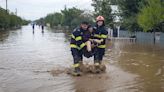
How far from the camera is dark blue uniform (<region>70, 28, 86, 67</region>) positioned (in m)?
10.8

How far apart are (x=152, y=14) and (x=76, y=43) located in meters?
21.5

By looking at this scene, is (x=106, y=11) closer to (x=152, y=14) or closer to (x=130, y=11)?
(x=130, y=11)

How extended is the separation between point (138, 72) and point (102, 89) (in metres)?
3.29

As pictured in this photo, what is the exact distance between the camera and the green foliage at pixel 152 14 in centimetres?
3105

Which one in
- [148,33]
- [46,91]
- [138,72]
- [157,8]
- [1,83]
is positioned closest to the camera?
[46,91]

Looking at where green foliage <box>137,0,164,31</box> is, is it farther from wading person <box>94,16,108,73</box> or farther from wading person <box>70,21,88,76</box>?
wading person <box>70,21,88,76</box>

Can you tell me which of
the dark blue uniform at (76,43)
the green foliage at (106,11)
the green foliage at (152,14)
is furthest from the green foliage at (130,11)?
the dark blue uniform at (76,43)

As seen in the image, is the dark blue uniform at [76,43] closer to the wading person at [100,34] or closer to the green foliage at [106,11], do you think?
the wading person at [100,34]

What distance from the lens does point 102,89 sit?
856 centimetres

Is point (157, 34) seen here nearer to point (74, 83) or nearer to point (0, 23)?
point (74, 83)

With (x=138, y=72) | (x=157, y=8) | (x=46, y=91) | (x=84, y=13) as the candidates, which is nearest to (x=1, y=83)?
(x=46, y=91)

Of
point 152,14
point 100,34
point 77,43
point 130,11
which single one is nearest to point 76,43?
point 77,43

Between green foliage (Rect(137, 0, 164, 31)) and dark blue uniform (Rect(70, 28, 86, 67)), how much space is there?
21232 millimetres

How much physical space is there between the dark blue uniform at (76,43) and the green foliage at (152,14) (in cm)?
2123
